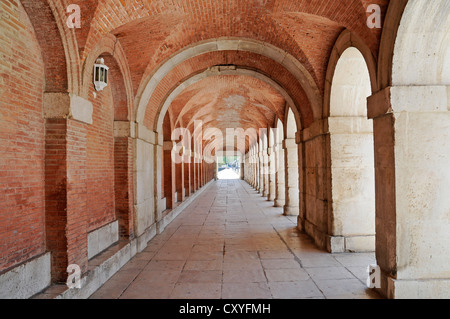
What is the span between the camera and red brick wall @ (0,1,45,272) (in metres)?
3.24

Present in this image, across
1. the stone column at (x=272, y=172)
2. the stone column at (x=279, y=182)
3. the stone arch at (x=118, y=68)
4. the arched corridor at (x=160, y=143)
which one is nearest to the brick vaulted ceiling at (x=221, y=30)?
the arched corridor at (x=160, y=143)

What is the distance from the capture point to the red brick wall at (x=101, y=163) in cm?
516

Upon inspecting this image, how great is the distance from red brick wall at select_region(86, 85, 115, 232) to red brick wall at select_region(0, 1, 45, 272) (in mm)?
1322

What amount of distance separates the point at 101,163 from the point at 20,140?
2166mm

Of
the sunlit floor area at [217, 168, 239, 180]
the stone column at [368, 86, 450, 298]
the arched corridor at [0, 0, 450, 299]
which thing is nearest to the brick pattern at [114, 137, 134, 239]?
the arched corridor at [0, 0, 450, 299]

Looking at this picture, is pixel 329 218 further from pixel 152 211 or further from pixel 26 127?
pixel 26 127

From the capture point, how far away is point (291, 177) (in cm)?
1030

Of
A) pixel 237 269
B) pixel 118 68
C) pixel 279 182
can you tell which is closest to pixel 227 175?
pixel 279 182

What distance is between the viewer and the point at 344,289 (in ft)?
13.8

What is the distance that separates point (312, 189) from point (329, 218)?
119 centimetres

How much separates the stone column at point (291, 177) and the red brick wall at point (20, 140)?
7.83m

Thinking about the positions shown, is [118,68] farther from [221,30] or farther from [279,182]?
[279,182]

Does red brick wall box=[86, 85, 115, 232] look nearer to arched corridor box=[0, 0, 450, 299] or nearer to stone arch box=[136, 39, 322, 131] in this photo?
arched corridor box=[0, 0, 450, 299]

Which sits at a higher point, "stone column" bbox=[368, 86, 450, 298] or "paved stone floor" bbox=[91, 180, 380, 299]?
"stone column" bbox=[368, 86, 450, 298]
